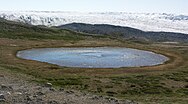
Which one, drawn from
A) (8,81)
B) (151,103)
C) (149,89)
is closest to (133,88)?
(149,89)

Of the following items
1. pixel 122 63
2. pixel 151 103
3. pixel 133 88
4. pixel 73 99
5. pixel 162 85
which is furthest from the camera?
pixel 122 63

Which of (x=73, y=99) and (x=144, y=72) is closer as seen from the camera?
(x=73, y=99)

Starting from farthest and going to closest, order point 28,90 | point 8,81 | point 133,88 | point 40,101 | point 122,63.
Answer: point 122,63, point 133,88, point 8,81, point 28,90, point 40,101

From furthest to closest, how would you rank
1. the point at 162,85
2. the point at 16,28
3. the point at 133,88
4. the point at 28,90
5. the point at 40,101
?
1. the point at 16,28
2. the point at 162,85
3. the point at 133,88
4. the point at 28,90
5. the point at 40,101

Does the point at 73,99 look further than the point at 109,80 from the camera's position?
No

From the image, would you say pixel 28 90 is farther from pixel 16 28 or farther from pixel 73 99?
pixel 16 28

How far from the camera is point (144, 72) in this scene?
1773 inches

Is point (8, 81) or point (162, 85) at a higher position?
point (8, 81)

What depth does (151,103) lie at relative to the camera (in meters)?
23.3

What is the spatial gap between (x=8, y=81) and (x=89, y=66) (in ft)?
82.4

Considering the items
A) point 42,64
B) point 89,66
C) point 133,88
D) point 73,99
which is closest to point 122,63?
point 89,66

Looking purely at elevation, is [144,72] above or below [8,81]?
below

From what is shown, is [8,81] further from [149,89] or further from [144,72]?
[144,72]

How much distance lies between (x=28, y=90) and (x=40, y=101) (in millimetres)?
3036
